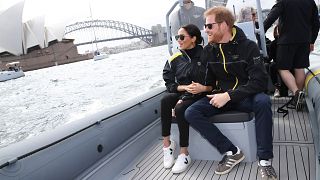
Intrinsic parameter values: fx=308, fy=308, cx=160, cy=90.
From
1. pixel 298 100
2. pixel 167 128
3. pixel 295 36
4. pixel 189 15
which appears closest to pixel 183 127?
pixel 167 128

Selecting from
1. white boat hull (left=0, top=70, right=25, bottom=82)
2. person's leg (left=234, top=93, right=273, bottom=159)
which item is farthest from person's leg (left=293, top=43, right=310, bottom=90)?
white boat hull (left=0, top=70, right=25, bottom=82)

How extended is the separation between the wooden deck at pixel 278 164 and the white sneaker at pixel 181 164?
3 cm

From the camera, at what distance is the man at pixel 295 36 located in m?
3.22

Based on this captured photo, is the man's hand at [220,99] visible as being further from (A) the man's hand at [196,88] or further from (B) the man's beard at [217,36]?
(B) the man's beard at [217,36]

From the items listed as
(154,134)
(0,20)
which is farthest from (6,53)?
(154,134)

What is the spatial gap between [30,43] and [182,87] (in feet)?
171

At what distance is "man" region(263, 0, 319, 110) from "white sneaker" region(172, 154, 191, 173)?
145cm

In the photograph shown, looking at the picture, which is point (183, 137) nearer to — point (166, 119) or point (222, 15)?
point (166, 119)

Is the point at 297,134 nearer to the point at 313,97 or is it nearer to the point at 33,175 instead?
the point at 313,97

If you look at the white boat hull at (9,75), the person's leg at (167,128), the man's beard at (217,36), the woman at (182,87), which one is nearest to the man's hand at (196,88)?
the woman at (182,87)

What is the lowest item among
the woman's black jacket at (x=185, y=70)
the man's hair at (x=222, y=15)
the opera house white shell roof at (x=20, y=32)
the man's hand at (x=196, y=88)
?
the man's hand at (x=196, y=88)

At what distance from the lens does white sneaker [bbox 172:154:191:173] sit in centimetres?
245

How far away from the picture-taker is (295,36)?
10.6 feet

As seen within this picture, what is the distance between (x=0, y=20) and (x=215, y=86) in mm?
45330
